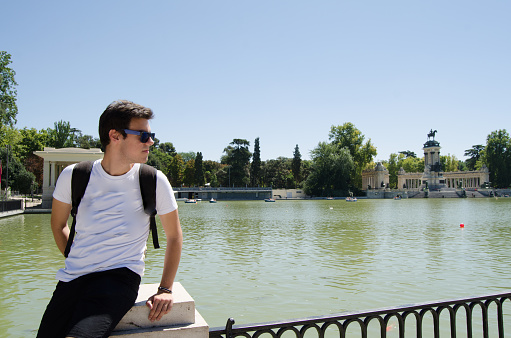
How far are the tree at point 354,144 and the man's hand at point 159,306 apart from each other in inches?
3567

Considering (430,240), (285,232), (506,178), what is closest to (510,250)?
(430,240)

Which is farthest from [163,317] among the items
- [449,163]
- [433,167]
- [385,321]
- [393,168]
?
[449,163]

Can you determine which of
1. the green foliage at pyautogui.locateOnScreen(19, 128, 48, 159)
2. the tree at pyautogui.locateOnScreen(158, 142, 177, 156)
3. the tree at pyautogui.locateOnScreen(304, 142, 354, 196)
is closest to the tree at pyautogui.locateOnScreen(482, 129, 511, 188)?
the tree at pyautogui.locateOnScreen(304, 142, 354, 196)

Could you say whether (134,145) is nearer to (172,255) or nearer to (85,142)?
(172,255)

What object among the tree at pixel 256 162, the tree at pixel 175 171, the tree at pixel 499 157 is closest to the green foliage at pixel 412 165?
the tree at pixel 499 157

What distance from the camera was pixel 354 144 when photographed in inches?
3637

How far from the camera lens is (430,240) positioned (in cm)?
1781

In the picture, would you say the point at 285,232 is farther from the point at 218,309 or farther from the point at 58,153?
the point at 58,153

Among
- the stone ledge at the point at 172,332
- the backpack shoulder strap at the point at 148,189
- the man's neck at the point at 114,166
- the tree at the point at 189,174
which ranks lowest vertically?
the stone ledge at the point at 172,332

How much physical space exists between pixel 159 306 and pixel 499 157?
113m

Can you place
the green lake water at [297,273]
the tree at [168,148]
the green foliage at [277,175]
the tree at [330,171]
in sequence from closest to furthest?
the green lake water at [297,273] < the tree at [330,171] < the green foliage at [277,175] < the tree at [168,148]

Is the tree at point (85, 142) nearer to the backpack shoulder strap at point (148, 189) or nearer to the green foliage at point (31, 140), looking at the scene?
the green foliage at point (31, 140)

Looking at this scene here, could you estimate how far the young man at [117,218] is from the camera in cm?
258

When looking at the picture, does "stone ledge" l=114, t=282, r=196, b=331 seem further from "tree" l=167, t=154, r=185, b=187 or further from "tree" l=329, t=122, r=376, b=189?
"tree" l=167, t=154, r=185, b=187
